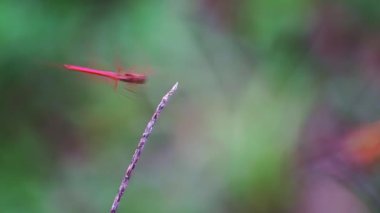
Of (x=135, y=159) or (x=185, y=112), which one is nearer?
(x=135, y=159)

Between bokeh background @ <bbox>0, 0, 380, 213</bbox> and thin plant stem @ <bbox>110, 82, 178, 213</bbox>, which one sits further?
bokeh background @ <bbox>0, 0, 380, 213</bbox>

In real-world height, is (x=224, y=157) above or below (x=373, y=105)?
below

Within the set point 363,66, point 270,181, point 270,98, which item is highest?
point 363,66

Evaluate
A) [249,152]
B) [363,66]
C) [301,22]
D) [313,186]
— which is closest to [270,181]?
[249,152]

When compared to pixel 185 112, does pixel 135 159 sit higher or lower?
lower

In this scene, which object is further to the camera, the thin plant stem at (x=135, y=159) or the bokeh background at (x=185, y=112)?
the bokeh background at (x=185, y=112)

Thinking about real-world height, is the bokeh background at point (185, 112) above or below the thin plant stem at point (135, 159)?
above

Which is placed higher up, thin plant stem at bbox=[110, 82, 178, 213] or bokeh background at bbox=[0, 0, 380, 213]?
bokeh background at bbox=[0, 0, 380, 213]

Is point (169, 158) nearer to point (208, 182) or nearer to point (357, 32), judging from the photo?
point (208, 182)
